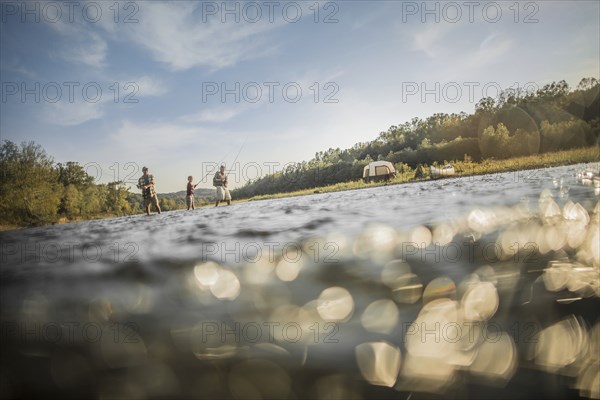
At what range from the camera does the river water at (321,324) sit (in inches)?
51.7

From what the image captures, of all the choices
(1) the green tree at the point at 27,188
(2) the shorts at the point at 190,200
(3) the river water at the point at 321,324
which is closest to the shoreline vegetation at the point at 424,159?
(1) the green tree at the point at 27,188

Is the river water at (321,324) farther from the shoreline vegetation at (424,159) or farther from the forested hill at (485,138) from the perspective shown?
the forested hill at (485,138)

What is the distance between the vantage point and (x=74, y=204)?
2491 inches

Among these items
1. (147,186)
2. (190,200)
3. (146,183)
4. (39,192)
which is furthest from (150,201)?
(39,192)

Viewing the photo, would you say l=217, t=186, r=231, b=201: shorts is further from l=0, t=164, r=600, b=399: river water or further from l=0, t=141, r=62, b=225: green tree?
l=0, t=141, r=62, b=225: green tree

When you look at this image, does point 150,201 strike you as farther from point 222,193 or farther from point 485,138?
point 485,138

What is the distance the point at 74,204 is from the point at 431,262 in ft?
261

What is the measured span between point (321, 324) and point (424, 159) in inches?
2357

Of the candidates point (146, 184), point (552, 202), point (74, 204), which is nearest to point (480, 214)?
point (552, 202)

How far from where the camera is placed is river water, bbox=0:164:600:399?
131cm

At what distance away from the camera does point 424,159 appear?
55.8 meters

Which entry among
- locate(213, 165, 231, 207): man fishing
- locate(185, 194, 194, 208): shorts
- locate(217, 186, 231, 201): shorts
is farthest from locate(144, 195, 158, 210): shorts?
locate(217, 186, 231, 201): shorts

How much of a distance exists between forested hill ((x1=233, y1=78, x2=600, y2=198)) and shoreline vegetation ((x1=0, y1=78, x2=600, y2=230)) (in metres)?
0.17

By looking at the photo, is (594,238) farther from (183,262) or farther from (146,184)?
(146,184)
